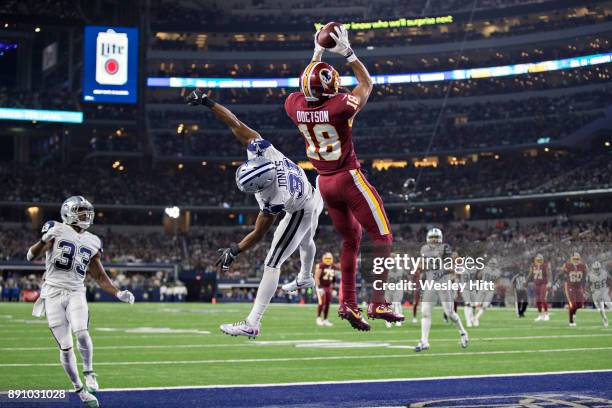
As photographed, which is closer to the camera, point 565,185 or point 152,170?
point 565,185

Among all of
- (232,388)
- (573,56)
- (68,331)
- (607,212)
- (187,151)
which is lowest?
(232,388)

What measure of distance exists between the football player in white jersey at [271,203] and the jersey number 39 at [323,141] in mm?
214

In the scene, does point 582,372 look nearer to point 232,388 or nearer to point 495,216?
point 232,388

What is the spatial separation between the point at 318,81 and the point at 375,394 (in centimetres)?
703

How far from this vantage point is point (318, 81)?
22.0 feet

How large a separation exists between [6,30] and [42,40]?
8.42 m

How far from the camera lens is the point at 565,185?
205ft

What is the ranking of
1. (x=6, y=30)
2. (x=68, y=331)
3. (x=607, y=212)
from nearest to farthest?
(x=68, y=331) → (x=607, y=212) → (x=6, y=30)

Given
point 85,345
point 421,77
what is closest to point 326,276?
point 85,345

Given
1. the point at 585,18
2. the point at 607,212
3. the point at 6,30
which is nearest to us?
the point at 607,212

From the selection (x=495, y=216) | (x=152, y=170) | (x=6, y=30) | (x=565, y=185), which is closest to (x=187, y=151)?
(x=152, y=170)

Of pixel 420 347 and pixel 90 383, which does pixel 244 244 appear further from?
pixel 420 347

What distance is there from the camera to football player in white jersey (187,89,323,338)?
257 inches

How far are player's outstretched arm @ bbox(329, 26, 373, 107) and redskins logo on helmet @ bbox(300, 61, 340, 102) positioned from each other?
0.55ft
